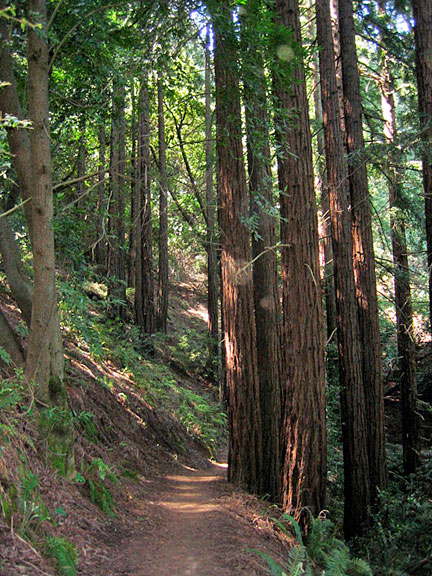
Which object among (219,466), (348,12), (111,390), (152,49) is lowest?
(219,466)

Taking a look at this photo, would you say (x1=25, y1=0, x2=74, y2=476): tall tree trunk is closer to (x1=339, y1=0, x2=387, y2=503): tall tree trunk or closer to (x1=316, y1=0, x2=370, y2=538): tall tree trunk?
(x1=316, y1=0, x2=370, y2=538): tall tree trunk

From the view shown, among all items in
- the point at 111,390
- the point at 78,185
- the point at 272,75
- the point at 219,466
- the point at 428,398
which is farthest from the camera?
the point at 428,398

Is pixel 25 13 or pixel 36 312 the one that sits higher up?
pixel 25 13

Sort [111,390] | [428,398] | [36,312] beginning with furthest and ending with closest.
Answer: [428,398] → [111,390] → [36,312]

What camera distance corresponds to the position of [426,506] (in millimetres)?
9477

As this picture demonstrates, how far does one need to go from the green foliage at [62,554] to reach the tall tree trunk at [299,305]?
381 centimetres

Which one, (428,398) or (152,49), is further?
(428,398)

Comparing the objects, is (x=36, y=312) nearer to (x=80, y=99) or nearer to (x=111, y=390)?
(x=80, y=99)

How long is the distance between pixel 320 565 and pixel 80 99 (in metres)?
7.67

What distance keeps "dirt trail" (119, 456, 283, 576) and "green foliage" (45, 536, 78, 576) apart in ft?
1.76

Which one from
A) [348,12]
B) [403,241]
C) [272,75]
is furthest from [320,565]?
[348,12]

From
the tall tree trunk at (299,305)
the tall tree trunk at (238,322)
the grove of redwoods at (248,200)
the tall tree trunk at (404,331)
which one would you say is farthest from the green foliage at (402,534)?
the tall tree trunk at (404,331)

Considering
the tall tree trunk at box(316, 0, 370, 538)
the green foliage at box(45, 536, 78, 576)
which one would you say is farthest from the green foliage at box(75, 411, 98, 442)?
the tall tree trunk at box(316, 0, 370, 538)

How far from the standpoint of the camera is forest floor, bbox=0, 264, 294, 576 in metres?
4.95
